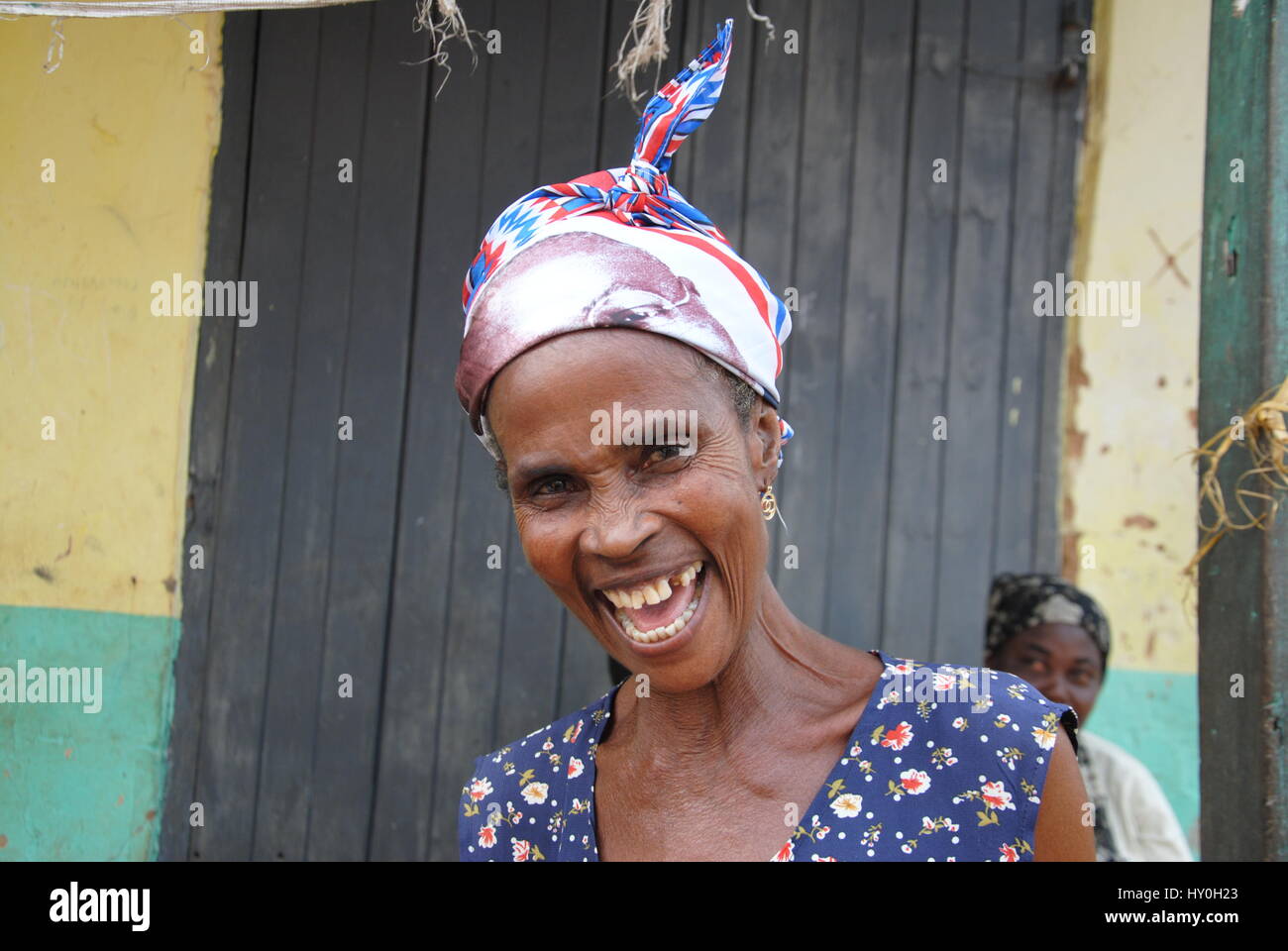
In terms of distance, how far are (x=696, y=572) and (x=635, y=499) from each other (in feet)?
0.48

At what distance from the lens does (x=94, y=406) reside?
3.42 m

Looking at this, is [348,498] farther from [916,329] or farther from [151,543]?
[916,329]

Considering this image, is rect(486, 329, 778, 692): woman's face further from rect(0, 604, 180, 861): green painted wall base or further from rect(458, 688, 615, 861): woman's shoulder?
rect(0, 604, 180, 861): green painted wall base

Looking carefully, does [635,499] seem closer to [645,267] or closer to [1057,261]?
[645,267]

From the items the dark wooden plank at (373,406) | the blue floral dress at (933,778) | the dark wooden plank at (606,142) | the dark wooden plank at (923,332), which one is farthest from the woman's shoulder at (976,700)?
the dark wooden plank at (373,406)

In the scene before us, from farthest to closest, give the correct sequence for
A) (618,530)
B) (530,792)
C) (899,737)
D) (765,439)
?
A: (530,792), (765,439), (899,737), (618,530)

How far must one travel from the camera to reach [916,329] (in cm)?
372

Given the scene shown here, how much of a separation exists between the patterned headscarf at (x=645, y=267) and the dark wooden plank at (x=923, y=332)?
5.95ft

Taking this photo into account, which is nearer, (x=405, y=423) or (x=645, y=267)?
(x=645, y=267)

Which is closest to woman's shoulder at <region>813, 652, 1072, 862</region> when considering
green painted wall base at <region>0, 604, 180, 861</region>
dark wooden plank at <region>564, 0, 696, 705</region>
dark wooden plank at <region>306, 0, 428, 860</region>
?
dark wooden plank at <region>564, 0, 696, 705</region>

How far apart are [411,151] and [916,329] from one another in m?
1.66

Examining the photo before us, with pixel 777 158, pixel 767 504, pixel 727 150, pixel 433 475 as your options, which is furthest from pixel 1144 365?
pixel 767 504

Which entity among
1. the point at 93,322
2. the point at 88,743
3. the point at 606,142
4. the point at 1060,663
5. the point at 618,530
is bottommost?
the point at 88,743

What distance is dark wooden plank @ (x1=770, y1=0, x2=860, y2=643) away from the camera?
365 cm
